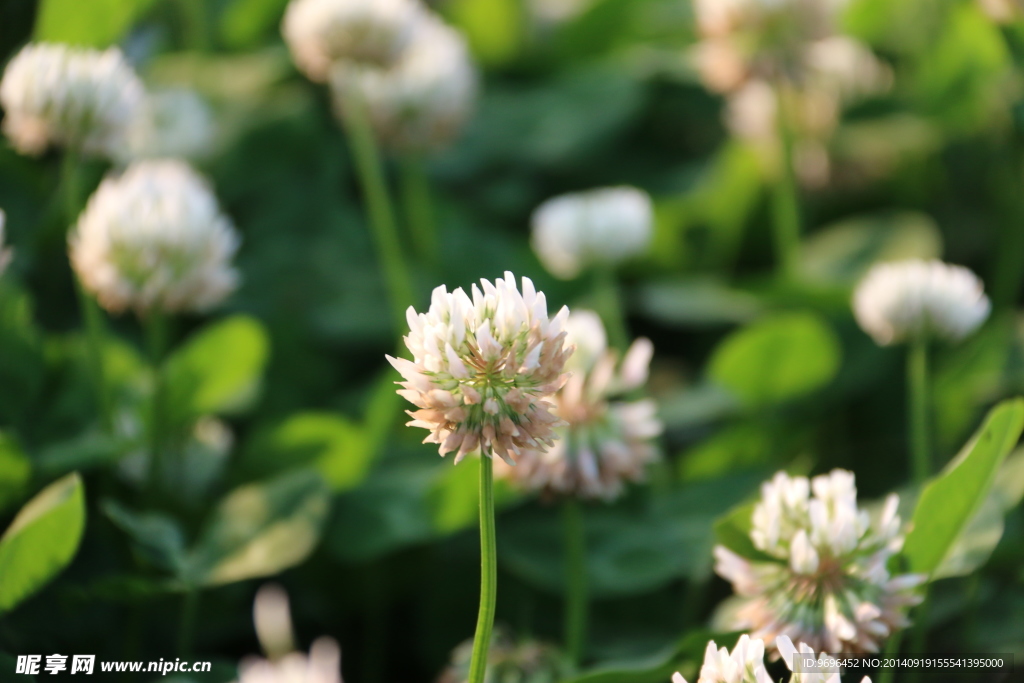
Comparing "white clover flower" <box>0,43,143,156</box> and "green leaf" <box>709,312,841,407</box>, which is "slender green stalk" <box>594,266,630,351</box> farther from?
"white clover flower" <box>0,43,143,156</box>

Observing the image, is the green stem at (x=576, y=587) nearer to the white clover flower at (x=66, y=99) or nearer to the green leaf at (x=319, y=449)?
the green leaf at (x=319, y=449)

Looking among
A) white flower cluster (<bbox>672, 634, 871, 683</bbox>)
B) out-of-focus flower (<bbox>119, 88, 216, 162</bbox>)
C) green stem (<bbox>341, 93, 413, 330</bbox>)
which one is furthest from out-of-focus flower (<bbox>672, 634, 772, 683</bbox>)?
out-of-focus flower (<bbox>119, 88, 216, 162</bbox>)

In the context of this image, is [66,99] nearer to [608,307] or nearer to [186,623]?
[186,623]

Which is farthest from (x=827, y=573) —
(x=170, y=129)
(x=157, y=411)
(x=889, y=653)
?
(x=170, y=129)

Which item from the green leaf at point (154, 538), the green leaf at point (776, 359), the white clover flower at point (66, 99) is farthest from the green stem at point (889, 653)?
the white clover flower at point (66, 99)

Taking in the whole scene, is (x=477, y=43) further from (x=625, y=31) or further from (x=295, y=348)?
(x=295, y=348)
